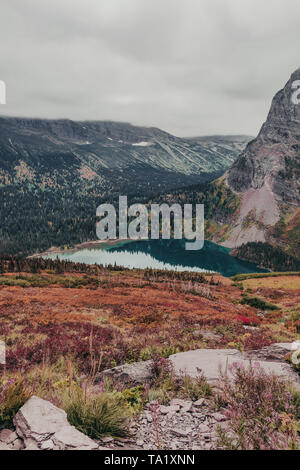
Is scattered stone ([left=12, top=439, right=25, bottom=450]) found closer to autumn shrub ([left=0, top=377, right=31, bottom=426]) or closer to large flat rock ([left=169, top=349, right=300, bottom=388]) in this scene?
autumn shrub ([left=0, top=377, right=31, bottom=426])

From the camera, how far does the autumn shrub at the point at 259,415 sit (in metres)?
4.14

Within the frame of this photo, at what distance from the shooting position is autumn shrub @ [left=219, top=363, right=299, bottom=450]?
4145 millimetres

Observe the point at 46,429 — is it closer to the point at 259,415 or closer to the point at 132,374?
the point at 132,374

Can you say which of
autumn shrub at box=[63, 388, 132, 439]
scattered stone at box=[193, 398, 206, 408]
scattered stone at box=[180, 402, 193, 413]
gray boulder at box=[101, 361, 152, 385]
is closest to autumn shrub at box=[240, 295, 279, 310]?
gray boulder at box=[101, 361, 152, 385]

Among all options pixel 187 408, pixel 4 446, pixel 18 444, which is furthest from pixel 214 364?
pixel 4 446

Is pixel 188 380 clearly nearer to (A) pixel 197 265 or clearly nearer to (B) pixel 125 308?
(B) pixel 125 308

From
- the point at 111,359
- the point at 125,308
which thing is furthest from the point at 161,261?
the point at 111,359

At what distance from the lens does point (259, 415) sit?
4.90 m

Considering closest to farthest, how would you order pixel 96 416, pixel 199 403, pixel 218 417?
pixel 96 416 < pixel 218 417 < pixel 199 403
